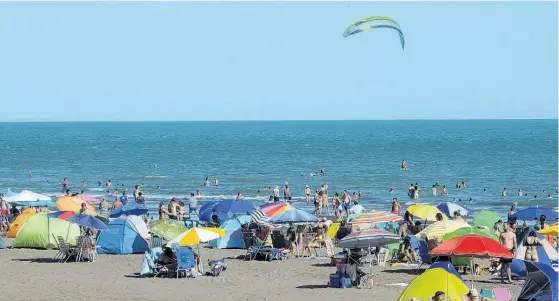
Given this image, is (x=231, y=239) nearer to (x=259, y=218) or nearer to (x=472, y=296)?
(x=259, y=218)

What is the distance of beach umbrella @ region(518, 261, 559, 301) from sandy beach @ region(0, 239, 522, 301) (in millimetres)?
2052

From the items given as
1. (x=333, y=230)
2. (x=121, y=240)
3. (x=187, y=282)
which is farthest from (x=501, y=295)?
(x=121, y=240)

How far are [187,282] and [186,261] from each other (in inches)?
29.2

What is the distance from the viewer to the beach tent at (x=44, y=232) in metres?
A: 25.0

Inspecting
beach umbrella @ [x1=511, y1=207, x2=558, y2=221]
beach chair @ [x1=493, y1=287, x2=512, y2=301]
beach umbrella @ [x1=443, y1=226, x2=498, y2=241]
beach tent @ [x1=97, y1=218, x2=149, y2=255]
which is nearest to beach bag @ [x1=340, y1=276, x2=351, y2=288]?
beach umbrella @ [x1=443, y1=226, x2=498, y2=241]

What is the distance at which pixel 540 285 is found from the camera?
50.4 feet

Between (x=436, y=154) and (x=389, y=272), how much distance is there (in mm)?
79803

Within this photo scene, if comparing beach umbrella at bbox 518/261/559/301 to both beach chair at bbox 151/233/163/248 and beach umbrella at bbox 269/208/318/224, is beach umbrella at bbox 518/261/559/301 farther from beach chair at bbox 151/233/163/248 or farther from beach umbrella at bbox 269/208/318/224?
beach chair at bbox 151/233/163/248

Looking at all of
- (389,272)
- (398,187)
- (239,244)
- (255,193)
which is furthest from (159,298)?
(398,187)

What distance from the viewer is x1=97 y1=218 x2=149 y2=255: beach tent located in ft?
79.7

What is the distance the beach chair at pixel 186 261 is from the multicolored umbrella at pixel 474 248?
5.40 meters

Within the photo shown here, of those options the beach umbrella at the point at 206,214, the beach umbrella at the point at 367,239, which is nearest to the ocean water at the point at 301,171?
the beach umbrella at the point at 206,214

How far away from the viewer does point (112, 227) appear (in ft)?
81.0

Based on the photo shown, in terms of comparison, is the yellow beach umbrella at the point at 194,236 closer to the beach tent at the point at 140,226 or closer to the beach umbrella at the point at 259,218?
the beach umbrella at the point at 259,218
